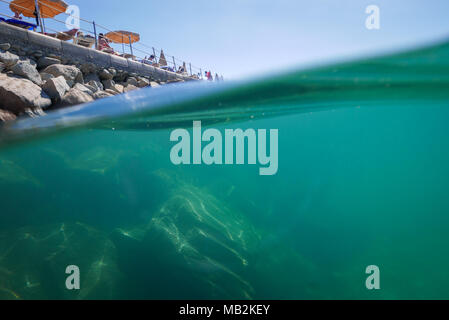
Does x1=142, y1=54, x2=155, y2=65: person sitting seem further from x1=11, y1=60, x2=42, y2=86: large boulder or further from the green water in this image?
the green water

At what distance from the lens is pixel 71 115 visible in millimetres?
5738

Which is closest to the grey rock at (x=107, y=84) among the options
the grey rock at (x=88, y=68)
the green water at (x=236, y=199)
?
the grey rock at (x=88, y=68)

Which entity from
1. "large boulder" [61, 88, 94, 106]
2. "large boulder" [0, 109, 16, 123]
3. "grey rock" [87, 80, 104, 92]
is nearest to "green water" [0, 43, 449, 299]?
"large boulder" [0, 109, 16, 123]

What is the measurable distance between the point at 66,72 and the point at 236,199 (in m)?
7.88

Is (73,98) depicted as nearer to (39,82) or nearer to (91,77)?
(39,82)

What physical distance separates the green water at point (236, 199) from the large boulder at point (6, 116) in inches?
11.2

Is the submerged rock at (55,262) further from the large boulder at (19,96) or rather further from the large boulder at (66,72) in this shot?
the large boulder at (66,72)

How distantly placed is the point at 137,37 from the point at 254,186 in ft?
55.7

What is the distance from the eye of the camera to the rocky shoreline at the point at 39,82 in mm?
6059

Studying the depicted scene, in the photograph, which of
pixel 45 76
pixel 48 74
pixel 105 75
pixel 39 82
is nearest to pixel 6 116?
pixel 39 82

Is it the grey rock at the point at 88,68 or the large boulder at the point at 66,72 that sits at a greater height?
the grey rock at the point at 88,68

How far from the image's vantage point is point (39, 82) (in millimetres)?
7645
